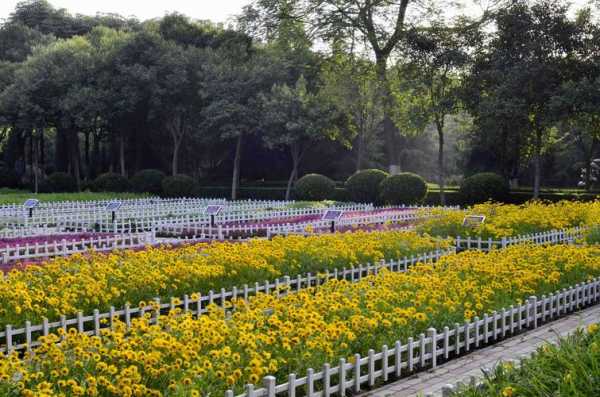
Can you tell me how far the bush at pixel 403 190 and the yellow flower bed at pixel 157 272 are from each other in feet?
69.2

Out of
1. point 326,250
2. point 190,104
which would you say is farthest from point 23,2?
point 326,250

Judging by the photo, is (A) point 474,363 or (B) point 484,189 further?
(B) point 484,189

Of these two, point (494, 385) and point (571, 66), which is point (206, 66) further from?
point (494, 385)

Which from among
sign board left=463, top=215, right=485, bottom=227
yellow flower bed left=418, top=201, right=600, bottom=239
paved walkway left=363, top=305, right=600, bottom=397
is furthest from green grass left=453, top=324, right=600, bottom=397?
yellow flower bed left=418, top=201, right=600, bottom=239

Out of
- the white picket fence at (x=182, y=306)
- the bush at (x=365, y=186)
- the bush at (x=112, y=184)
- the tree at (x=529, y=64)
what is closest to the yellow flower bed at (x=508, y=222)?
the white picket fence at (x=182, y=306)

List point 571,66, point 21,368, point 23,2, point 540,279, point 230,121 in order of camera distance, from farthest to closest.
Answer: point 23,2 → point 230,121 → point 571,66 → point 540,279 → point 21,368

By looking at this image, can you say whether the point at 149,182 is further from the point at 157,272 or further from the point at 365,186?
the point at 157,272

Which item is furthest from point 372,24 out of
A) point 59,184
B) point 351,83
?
point 59,184

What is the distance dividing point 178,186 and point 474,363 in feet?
123

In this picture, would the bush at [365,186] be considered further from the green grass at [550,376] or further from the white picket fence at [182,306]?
the green grass at [550,376]

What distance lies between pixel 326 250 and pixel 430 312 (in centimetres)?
431

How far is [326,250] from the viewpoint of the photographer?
12773mm

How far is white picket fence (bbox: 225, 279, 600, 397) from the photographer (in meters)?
6.40

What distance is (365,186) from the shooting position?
3738 centimetres
